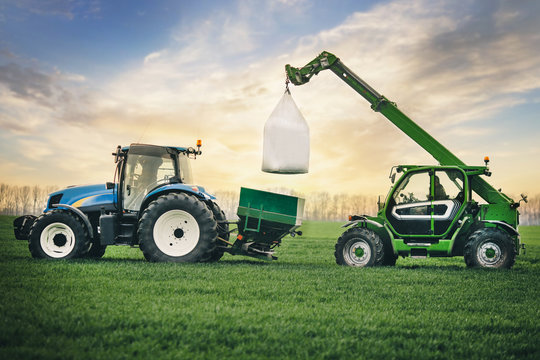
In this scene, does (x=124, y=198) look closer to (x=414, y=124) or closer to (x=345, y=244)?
(x=345, y=244)

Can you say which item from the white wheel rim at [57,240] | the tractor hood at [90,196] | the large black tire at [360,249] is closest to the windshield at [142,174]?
the tractor hood at [90,196]

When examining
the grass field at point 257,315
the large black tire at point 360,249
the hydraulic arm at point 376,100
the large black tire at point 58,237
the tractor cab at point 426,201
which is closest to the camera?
the grass field at point 257,315

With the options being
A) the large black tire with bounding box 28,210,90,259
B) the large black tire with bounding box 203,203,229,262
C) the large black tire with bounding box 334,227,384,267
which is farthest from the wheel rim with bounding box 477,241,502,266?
the large black tire with bounding box 28,210,90,259

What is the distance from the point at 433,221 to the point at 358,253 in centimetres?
174

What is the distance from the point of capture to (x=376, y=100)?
11.5 m

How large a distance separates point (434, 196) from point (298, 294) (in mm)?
5206

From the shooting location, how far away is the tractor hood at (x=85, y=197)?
10172mm

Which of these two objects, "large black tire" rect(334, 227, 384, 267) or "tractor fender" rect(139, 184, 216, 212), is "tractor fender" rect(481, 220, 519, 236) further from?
"tractor fender" rect(139, 184, 216, 212)

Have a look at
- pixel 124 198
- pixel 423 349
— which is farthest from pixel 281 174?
pixel 423 349

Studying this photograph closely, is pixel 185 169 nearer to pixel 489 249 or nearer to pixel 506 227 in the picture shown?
pixel 489 249

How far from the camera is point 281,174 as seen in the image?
9664 mm

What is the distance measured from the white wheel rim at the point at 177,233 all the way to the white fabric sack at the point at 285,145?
181cm

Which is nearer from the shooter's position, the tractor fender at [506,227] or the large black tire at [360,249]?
the tractor fender at [506,227]

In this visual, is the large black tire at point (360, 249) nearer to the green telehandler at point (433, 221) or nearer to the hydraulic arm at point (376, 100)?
the green telehandler at point (433, 221)
